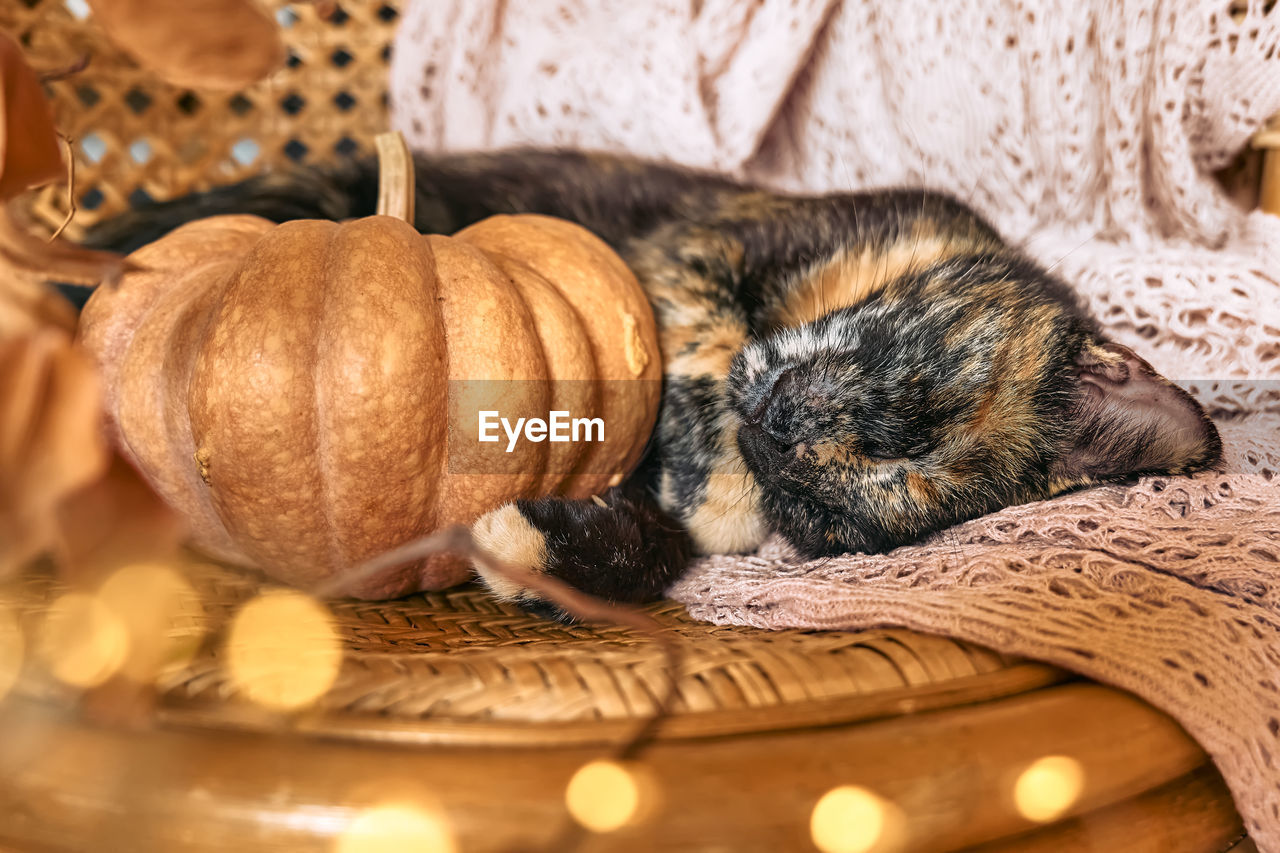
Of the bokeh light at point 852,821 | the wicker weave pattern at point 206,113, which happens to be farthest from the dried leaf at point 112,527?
the wicker weave pattern at point 206,113

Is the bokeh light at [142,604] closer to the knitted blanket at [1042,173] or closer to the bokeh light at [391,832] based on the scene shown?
the bokeh light at [391,832]

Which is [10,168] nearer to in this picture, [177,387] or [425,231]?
[177,387]

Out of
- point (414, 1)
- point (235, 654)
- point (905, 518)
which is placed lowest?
point (905, 518)

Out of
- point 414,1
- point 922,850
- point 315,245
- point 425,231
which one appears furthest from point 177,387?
point 414,1

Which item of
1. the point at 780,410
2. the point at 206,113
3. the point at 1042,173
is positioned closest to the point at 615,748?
the point at 780,410

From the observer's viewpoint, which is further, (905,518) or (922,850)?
(905,518)

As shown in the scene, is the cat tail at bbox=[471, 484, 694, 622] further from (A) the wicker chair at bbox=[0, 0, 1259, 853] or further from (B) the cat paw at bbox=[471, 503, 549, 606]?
(A) the wicker chair at bbox=[0, 0, 1259, 853]
